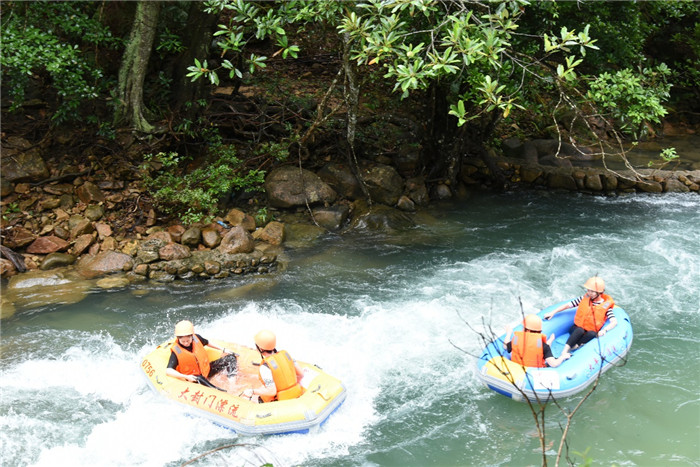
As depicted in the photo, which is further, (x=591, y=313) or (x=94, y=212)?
(x=94, y=212)

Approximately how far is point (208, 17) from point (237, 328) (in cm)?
524

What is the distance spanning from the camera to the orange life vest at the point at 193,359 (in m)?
5.88

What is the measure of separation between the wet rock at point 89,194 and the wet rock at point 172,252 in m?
1.55

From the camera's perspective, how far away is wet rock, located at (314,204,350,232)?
9.59 metres

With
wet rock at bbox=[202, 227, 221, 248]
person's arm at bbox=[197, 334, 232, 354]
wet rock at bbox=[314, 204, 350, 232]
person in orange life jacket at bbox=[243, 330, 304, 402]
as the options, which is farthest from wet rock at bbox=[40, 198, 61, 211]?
person in orange life jacket at bbox=[243, 330, 304, 402]

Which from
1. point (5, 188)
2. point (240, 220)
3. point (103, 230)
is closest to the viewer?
point (103, 230)

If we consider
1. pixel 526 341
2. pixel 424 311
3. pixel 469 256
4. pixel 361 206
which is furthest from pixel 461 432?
pixel 361 206

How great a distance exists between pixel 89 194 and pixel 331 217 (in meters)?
3.73

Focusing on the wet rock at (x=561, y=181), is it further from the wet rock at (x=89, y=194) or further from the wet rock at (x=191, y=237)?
the wet rock at (x=89, y=194)

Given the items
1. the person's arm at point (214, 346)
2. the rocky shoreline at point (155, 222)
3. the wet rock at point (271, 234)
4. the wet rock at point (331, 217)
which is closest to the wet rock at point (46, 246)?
the rocky shoreline at point (155, 222)

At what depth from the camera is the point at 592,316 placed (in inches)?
258

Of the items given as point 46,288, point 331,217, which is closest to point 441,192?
point 331,217

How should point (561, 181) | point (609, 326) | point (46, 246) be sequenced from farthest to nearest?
point (561, 181), point (46, 246), point (609, 326)

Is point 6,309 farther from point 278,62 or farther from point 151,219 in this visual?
point 278,62
